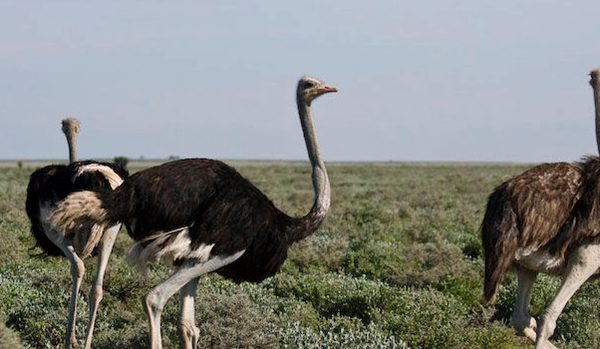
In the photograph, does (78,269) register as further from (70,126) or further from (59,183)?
(70,126)

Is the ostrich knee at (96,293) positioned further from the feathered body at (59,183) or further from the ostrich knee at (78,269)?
the feathered body at (59,183)

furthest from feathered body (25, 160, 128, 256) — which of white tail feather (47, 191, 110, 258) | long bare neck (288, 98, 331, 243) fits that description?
long bare neck (288, 98, 331, 243)

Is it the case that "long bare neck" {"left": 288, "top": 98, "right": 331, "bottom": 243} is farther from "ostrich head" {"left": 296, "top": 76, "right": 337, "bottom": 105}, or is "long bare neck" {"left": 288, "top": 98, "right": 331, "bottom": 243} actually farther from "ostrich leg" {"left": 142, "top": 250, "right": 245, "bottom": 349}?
"ostrich leg" {"left": 142, "top": 250, "right": 245, "bottom": 349}

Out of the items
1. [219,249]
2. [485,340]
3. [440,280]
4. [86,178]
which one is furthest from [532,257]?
[440,280]

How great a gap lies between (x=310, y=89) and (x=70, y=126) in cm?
298

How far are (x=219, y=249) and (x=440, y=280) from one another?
4.56 m

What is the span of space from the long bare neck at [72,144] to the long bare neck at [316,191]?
2.93 metres

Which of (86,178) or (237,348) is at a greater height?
(86,178)

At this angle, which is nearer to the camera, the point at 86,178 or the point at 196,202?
the point at 196,202

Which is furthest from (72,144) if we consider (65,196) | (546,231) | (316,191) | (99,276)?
(546,231)

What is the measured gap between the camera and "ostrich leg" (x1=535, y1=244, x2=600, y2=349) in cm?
530

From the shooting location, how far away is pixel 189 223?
199 inches

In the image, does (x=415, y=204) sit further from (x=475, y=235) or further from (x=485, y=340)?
(x=485, y=340)

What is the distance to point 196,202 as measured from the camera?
16.7 feet
